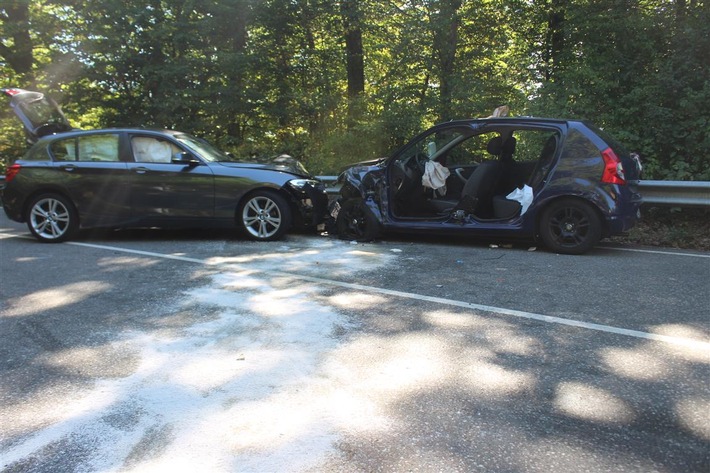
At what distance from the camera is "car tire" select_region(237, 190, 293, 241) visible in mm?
7793

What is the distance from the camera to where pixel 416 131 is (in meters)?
11.9

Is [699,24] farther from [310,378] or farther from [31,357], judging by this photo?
[31,357]

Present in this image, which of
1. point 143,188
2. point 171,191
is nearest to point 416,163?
point 171,191

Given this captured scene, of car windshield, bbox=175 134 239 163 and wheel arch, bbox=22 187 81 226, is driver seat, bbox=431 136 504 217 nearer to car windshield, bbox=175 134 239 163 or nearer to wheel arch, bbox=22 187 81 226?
car windshield, bbox=175 134 239 163

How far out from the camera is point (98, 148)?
801 centimetres

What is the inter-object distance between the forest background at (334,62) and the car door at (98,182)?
4.85 m

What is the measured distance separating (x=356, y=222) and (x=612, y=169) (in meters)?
3.44

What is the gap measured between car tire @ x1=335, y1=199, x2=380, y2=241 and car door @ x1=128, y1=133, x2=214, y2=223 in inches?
75.3

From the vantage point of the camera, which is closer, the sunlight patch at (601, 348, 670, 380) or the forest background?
the sunlight patch at (601, 348, 670, 380)

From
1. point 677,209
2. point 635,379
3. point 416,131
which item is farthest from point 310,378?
point 416,131

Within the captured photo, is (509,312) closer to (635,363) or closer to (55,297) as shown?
(635,363)

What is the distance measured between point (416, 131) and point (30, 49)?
12268 millimetres

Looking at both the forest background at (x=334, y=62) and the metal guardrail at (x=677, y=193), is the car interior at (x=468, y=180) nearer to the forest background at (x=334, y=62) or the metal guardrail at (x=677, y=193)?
the metal guardrail at (x=677, y=193)

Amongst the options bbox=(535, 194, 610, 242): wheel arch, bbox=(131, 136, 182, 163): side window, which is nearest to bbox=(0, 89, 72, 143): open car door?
bbox=(131, 136, 182, 163): side window
